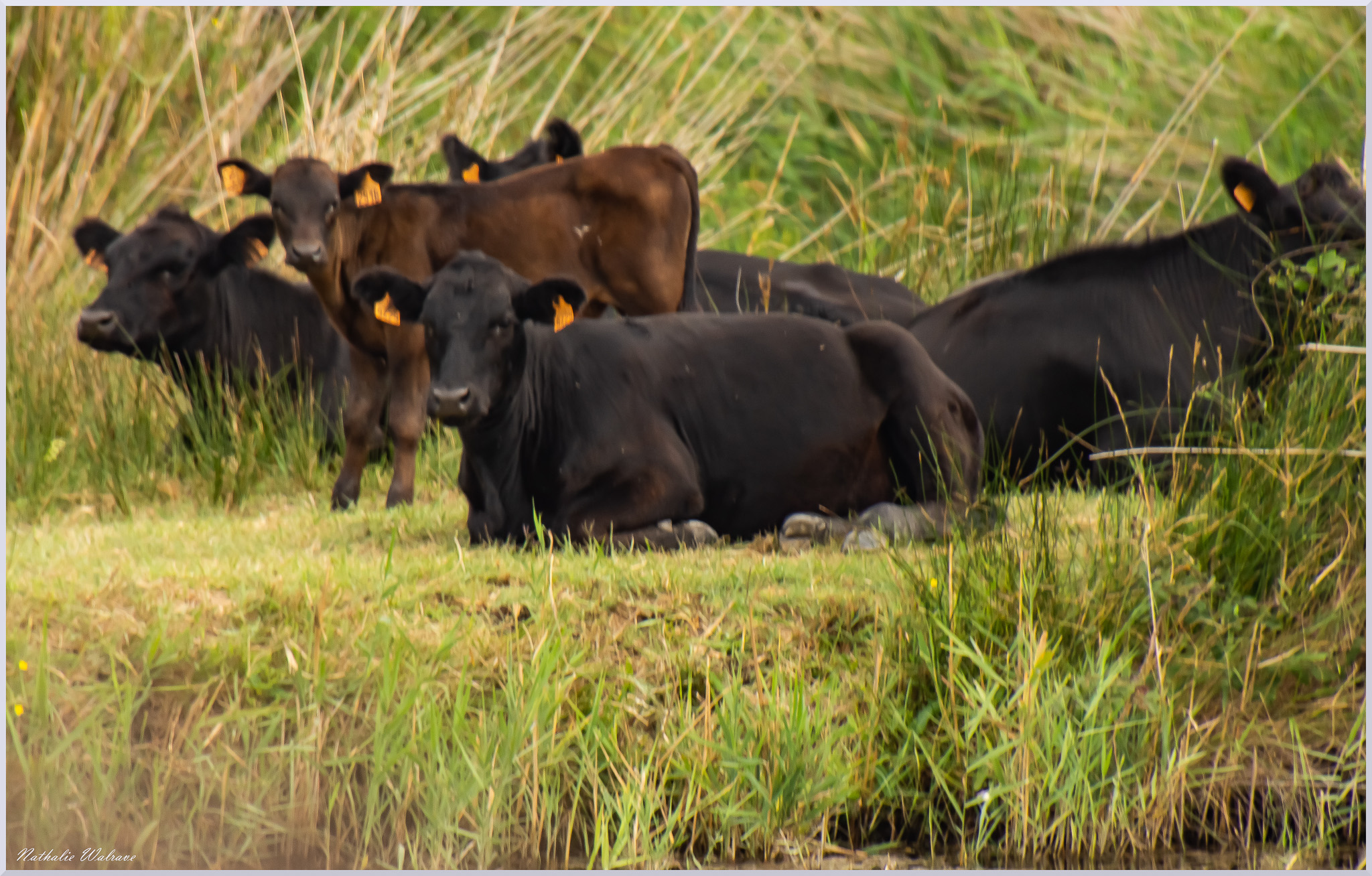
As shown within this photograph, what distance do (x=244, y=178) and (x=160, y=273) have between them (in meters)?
1.00

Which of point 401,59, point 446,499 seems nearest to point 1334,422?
point 446,499

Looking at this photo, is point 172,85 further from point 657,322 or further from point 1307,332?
point 1307,332

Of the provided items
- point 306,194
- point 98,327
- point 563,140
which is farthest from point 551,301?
point 563,140

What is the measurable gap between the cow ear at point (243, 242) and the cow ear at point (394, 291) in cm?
237

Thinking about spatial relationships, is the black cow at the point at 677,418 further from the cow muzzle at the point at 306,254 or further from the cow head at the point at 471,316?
the cow muzzle at the point at 306,254

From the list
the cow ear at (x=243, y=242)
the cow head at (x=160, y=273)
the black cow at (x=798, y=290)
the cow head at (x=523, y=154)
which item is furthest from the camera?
→ the cow head at (x=523, y=154)

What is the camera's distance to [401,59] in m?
13.9

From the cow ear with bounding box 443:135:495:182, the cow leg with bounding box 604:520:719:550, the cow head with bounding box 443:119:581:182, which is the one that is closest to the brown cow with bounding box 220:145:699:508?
the cow leg with bounding box 604:520:719:550

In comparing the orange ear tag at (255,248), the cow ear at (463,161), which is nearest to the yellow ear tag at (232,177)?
the orange ear tag at (255,248)

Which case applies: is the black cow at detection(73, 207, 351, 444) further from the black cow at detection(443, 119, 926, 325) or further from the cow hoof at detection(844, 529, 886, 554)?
the cow hoof at detection(844, 529, 886, 554)

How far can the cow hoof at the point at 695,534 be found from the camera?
6.34 m

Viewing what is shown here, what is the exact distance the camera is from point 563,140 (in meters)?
10.3

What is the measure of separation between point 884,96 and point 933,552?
1029cm

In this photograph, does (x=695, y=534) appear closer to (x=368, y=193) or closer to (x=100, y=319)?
(x=368, y=193)
